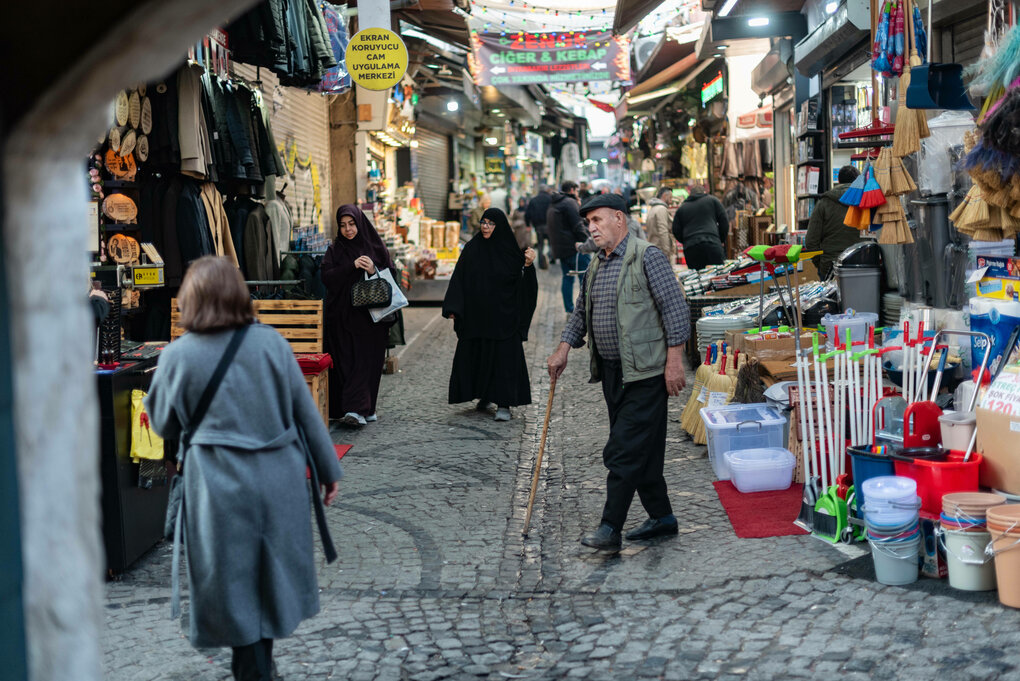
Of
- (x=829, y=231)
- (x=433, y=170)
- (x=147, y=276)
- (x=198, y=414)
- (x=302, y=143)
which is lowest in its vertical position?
(x=198, y=414)

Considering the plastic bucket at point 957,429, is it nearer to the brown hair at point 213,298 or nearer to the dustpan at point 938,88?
the dustpan at point 938,88

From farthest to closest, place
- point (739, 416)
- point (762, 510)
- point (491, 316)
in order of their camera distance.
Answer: point (491, 316) < point (739, 416) < point (762, 510)

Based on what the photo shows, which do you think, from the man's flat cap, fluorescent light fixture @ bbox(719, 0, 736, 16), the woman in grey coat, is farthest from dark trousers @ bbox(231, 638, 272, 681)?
fluorescent light fixture @ bbox(719, 0, 736, 16)

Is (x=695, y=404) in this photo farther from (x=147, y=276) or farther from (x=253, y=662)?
(x=253, y=662)

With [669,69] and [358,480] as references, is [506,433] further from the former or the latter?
[669,69]

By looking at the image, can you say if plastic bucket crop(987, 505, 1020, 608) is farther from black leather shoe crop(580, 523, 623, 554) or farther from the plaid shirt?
black leather shoe crop(580, 523, 623, 554)

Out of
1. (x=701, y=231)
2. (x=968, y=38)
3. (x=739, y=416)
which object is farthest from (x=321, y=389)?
(x=701, y=231)

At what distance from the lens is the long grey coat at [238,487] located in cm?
364

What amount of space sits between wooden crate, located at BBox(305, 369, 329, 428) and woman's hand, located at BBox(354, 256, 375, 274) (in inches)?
36.9

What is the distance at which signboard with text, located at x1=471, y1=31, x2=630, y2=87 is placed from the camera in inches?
688

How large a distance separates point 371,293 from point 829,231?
14.8 feet

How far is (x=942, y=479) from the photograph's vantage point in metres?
5.01

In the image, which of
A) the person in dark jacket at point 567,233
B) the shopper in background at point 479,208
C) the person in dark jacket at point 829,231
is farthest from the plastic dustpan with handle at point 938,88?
the shopper in background at point 479,208

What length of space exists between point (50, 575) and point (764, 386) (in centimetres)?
611
